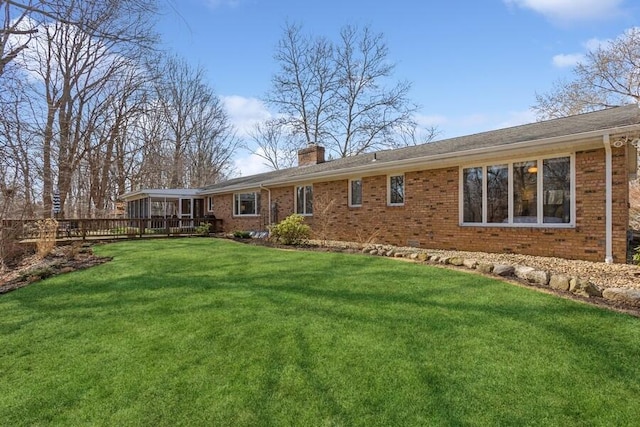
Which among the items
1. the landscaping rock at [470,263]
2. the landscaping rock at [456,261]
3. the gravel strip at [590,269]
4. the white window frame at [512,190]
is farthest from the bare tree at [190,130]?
the gravel strip at [590,269]

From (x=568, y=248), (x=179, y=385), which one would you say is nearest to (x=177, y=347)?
(x=179, y=385)

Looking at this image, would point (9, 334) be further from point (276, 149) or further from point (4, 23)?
point (276, 149)

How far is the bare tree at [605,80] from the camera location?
18.0m

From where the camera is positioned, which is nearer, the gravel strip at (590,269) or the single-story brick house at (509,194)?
the gravel strip at (590,269)

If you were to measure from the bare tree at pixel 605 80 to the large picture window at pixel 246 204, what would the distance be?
1868 cm

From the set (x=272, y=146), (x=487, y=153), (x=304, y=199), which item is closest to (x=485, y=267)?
(x=487, y=153)

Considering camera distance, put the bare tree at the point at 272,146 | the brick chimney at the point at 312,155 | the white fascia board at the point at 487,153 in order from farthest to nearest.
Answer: the bare tree at the point at 272,146 → the brick chimney at the point at 312,155 → the white fascia board at the point at 487,153

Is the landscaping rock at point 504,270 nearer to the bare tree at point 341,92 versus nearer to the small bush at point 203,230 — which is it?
the small bush at point 203,230

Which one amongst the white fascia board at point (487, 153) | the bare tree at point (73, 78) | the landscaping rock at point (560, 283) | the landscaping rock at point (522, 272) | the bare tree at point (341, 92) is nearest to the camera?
the landscaping rock at point (560, 283)

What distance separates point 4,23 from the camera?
7156 millimetres

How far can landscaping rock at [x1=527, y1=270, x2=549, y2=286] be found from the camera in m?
5.51

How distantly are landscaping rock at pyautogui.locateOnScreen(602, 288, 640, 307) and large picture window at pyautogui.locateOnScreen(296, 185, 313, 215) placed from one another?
34.7 feet

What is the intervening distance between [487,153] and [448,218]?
2.02 meters

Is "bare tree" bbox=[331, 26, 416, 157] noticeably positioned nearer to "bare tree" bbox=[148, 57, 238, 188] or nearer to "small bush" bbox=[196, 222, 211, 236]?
"bare tree" bbox=[148, 57, 238, 188]
